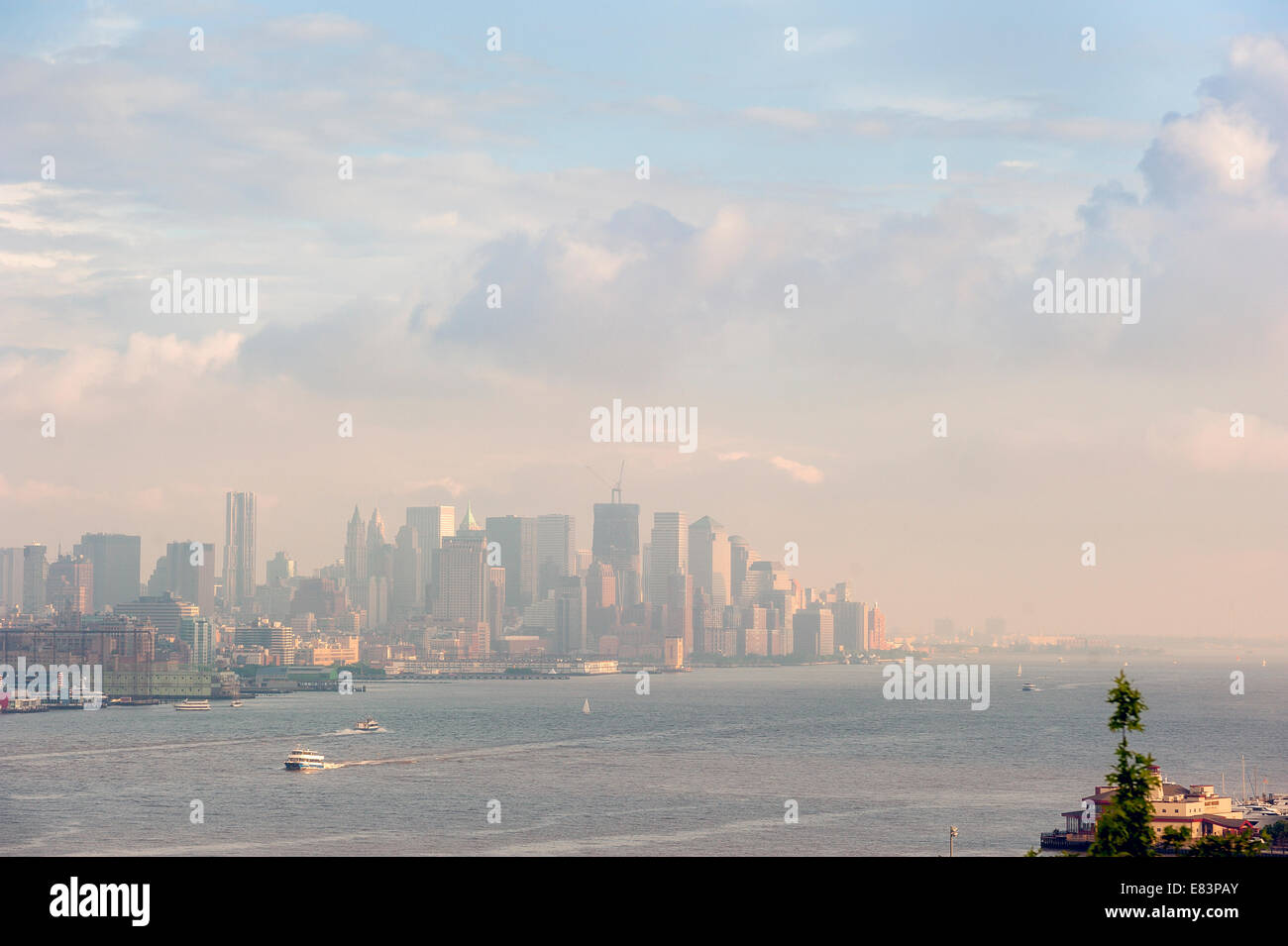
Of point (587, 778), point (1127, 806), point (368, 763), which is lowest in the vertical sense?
point (368, 763)

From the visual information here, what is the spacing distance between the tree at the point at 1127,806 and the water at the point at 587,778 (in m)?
33.2

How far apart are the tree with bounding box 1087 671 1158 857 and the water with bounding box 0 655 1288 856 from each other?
33188 millimetres

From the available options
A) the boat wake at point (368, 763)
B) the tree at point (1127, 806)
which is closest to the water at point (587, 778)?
the boat wake at point (368, 763)

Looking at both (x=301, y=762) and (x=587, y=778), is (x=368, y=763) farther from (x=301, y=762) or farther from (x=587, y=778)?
(x=587, y=778)

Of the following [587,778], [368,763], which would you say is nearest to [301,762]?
[368,763]

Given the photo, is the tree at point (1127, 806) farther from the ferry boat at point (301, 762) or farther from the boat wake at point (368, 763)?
the boat wake at point (368, 763)

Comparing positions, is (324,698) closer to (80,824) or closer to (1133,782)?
(80,824)

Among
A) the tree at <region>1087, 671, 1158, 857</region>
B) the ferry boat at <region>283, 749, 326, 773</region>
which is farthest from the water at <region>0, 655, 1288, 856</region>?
the tree at <region>1087, 671, 1158, 857</region>

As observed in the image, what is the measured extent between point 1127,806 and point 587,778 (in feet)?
208

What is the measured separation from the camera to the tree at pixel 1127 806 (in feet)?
68.1

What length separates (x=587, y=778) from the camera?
81.9 metres

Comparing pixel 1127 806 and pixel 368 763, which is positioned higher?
pixel 1127 806
